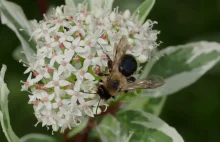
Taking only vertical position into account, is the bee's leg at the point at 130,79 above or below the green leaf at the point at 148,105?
above

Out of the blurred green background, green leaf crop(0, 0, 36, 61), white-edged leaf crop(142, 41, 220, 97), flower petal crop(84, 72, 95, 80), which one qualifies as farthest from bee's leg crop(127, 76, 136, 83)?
the blurred green background

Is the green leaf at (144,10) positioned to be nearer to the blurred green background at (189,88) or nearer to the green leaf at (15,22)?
the green leaf at (15,22)

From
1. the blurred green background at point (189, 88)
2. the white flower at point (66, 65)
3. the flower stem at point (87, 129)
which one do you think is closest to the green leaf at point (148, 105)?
the flower stem at point (87, 129)

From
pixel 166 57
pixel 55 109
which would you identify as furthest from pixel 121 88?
pixel 166 57

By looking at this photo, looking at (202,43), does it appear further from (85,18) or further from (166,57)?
(85,18)

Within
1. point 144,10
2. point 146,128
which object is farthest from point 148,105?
point 144,10

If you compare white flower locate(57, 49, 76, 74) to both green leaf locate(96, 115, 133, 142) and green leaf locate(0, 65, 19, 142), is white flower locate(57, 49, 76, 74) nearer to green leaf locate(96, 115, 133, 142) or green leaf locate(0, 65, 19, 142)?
green leaf locate(0, 65, 19, 142)

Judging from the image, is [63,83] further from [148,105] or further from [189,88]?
[189,88]
